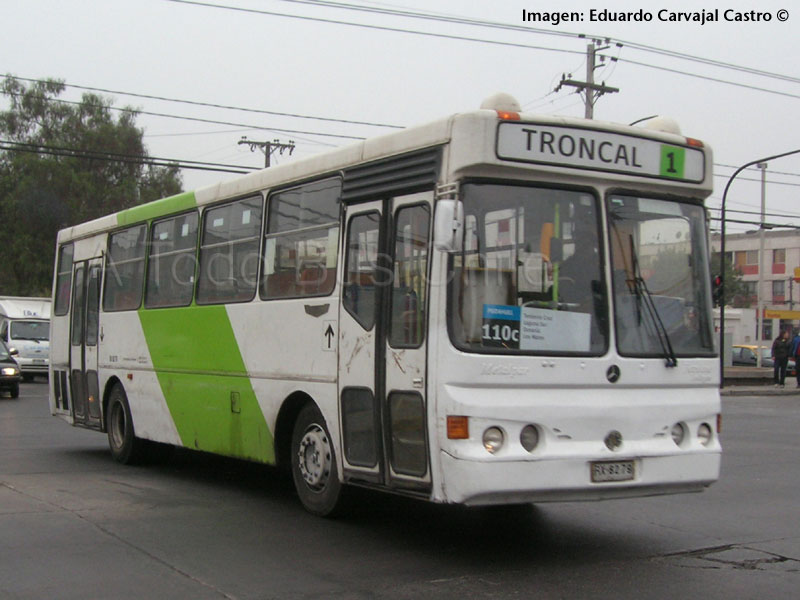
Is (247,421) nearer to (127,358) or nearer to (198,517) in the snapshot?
(198,517)

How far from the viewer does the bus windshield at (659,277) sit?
7516 mm

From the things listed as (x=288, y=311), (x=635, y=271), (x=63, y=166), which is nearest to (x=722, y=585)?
(x=635, y=271)

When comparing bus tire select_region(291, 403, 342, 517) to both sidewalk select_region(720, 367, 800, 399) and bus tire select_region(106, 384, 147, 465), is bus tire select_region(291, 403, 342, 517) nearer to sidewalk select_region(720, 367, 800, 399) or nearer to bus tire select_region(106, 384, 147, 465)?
bus tire select_region(106, 384, 147, 465)

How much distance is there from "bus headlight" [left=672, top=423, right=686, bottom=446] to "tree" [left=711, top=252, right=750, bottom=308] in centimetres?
7121

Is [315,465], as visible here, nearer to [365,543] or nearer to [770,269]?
[365,543]

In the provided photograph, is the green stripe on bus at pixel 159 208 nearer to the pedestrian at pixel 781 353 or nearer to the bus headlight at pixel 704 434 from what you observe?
the bus headlight at pixel 704 434

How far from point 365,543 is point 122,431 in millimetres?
5823

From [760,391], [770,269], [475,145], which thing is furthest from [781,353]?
[770,269]

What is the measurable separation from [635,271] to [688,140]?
125cm

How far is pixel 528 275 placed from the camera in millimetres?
7176

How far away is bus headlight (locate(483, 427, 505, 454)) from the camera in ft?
22.5

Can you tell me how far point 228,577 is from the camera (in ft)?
22.2

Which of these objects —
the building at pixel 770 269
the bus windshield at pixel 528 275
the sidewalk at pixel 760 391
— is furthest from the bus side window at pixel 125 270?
the building at pixel 770 269

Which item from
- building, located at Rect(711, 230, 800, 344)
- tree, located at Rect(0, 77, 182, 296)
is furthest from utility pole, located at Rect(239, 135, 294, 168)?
building, located at Rect(711, 230, 800, 344)
